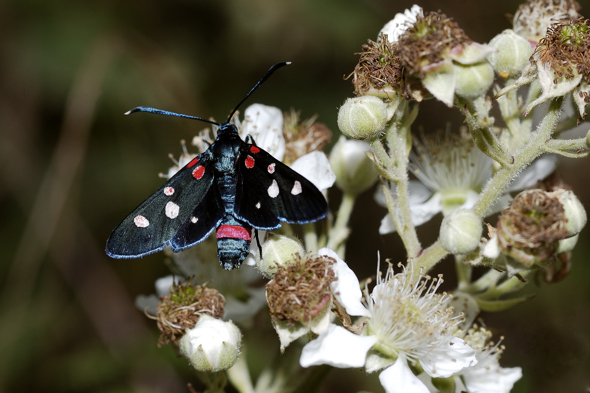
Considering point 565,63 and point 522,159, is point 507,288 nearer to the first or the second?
point 522,159

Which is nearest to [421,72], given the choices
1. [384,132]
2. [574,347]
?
[384,132]

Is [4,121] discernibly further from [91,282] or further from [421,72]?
[421,72]

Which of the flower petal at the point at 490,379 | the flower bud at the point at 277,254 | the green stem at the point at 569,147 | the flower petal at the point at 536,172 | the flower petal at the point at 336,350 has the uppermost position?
the flower bud at the point at 277,254

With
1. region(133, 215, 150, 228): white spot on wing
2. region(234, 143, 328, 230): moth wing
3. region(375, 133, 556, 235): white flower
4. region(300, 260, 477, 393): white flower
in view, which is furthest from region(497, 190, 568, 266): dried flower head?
region(133, 215, 150, 228): white spot on wing

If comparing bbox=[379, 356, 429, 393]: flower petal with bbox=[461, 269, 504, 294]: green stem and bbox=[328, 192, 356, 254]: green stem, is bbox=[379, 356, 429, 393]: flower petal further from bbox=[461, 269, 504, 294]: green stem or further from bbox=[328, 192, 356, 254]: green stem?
bbox=[328, 192, 356, 254]: green stem

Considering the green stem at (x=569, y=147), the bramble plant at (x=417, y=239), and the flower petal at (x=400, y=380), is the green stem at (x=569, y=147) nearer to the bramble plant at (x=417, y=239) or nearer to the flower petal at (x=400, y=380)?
the bramble plant at (x=417, y=239)

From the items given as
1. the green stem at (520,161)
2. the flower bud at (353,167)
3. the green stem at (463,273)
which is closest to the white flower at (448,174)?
the flower bud at (353,167)

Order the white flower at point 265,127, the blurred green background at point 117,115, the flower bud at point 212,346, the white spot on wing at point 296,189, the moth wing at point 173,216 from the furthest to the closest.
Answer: the blurred green background at point 117,115 < the white flower at point 265,127 < the moth wing at point 173,216 < the white spot on wing at point 296,189 < the flower bud at point 212,346

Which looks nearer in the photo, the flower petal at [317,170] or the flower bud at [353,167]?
the flower petal at [317,170]
